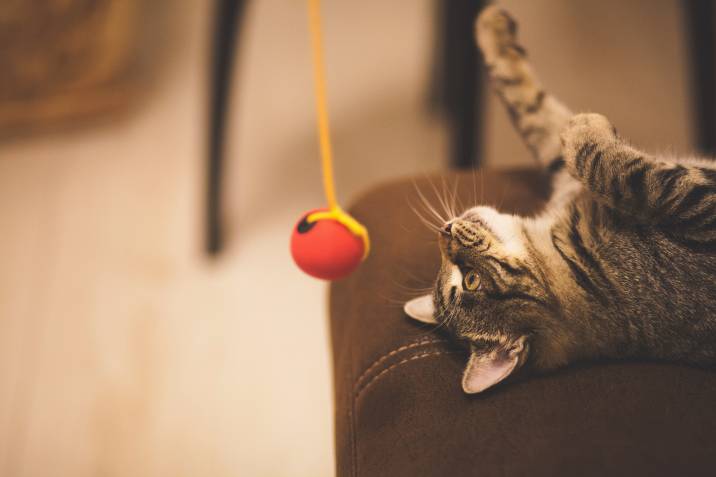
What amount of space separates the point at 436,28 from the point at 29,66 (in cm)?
147

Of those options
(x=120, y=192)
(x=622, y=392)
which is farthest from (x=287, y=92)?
(x=622, y=392)

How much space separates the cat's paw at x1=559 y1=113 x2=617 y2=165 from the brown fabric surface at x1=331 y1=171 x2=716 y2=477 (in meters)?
0.26

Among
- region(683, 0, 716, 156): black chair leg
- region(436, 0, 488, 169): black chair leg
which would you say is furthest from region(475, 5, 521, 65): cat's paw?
region(683, 0, 716, 156): black chair leg

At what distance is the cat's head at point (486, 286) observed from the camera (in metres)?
0.69

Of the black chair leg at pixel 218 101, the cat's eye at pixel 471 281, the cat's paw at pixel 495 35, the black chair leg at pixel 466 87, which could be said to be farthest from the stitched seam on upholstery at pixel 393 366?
the black chair leg at pixel 218 101

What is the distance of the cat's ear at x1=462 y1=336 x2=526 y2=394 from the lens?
0.59 meters

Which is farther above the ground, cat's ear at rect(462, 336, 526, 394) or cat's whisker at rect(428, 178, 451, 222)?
cat's whisker at rect(428, 178, 451, 222)

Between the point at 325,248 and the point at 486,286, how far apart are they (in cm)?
31

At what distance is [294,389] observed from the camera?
1.38 metres

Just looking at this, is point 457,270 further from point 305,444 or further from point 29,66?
point 29,66

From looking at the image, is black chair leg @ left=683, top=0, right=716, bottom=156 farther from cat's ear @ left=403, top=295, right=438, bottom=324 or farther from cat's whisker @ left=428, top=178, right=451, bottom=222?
cat's ear @ left=403, top=295, right=438, bottom=324

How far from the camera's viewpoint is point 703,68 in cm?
133

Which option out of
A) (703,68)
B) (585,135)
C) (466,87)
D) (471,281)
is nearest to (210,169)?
(466,87)

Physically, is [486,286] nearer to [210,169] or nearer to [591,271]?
[591,271]
